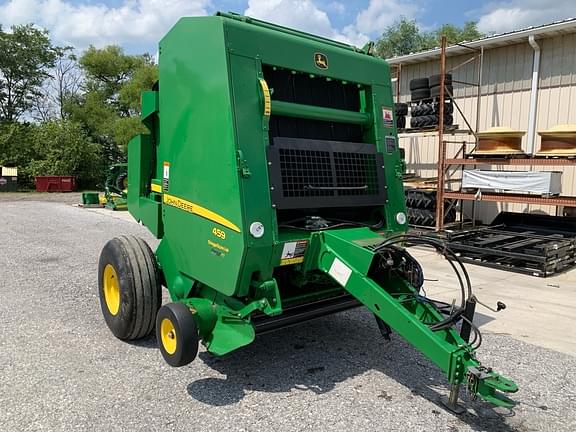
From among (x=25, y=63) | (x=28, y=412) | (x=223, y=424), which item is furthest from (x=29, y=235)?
(x=25, y=63)

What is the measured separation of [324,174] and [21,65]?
34666 mm

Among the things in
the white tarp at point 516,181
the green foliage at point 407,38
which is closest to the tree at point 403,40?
the green foliage at point 407,38

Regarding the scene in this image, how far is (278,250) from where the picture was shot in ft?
11.1

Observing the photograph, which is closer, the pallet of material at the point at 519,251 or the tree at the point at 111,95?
the pallet of material at the point at 519,251

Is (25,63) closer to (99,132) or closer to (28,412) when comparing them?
(99,132)

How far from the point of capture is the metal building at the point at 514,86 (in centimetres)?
964

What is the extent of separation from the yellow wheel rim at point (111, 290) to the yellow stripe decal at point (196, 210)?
34.8 inches

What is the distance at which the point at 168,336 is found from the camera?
3398 mm

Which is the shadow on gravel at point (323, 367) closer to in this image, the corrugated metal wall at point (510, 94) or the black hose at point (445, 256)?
the black hose at point (445, 256)

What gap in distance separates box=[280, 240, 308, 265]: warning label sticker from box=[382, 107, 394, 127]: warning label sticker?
139 cm

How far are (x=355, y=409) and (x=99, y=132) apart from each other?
32106mm

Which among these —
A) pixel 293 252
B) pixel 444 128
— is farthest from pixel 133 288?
pixel 444 128

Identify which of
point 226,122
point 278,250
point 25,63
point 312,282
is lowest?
point 312,282

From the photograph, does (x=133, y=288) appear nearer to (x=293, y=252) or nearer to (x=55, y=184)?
(x=293, y=252)
